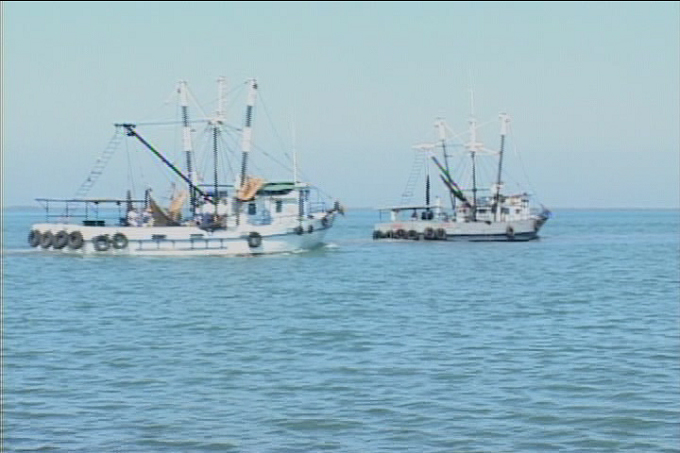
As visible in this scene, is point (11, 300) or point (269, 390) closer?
point (269, 390)

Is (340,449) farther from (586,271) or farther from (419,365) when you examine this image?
(586,271)

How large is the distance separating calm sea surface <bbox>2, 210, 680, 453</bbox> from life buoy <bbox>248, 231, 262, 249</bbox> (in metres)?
13.2

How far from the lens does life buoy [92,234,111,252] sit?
6059 centimetres

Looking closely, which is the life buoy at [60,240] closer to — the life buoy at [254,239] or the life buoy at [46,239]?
the life buoy at [46,239]

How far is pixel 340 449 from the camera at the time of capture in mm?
14820

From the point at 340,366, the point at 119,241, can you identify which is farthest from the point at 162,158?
the point at 340,366

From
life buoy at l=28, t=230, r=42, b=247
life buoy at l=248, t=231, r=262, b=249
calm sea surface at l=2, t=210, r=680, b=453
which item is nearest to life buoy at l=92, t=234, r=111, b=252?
Result: life buoy at l=28, t=230, r=42, b=247

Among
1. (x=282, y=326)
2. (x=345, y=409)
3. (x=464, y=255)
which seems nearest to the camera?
(x=345, y=409)

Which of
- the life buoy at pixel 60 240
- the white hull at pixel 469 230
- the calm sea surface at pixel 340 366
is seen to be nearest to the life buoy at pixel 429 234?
the white hull at pixel 469 230

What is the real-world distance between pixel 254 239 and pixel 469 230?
27516mm

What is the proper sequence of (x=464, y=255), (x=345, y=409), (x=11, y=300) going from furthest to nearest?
1. (x=464, y=255)
2. (x=11, y=300)
3. (x=345, y=409)

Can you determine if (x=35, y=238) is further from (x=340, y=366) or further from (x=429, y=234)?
(x=340, y=366)

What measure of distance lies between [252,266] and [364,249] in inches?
976

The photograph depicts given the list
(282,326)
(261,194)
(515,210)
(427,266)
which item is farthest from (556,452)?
(515,210)
